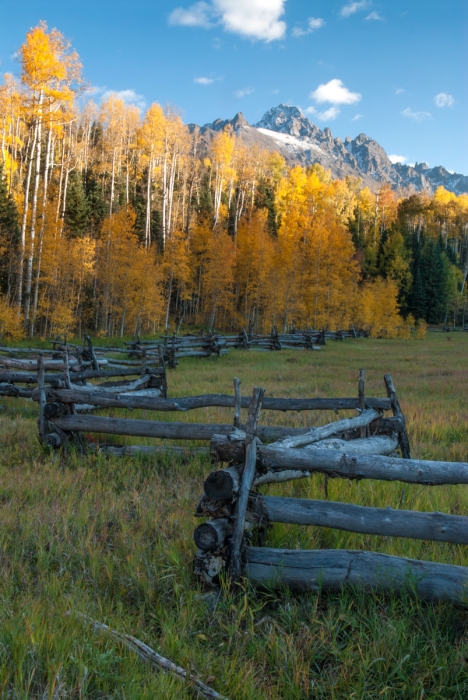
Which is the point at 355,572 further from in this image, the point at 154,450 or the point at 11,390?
the point at 11,390

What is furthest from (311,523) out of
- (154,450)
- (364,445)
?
(154,450)

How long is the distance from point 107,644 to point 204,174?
61068mm

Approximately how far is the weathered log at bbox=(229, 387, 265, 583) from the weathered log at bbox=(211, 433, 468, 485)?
0.20 meters

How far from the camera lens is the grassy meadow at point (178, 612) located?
2150mm

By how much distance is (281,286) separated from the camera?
3800cm

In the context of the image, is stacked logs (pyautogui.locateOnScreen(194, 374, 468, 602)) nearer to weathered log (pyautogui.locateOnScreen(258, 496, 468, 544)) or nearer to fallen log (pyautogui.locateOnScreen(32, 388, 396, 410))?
weathered log (pyautogui.locateOnScreen(258, 496, 468, 544))

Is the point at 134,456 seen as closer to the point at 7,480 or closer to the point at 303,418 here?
the point at 7,480

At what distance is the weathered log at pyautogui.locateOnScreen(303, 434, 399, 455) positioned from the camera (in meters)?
4.43

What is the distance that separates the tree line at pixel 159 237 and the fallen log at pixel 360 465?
888 inches

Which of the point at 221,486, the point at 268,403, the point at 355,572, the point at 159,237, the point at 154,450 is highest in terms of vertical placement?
the point at 159,237

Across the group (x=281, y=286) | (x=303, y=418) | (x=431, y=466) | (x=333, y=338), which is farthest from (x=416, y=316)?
(x=431, y=466)

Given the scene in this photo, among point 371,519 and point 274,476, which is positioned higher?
point 371,519

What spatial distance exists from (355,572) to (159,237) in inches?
1846

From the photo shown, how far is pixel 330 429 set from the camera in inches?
191
